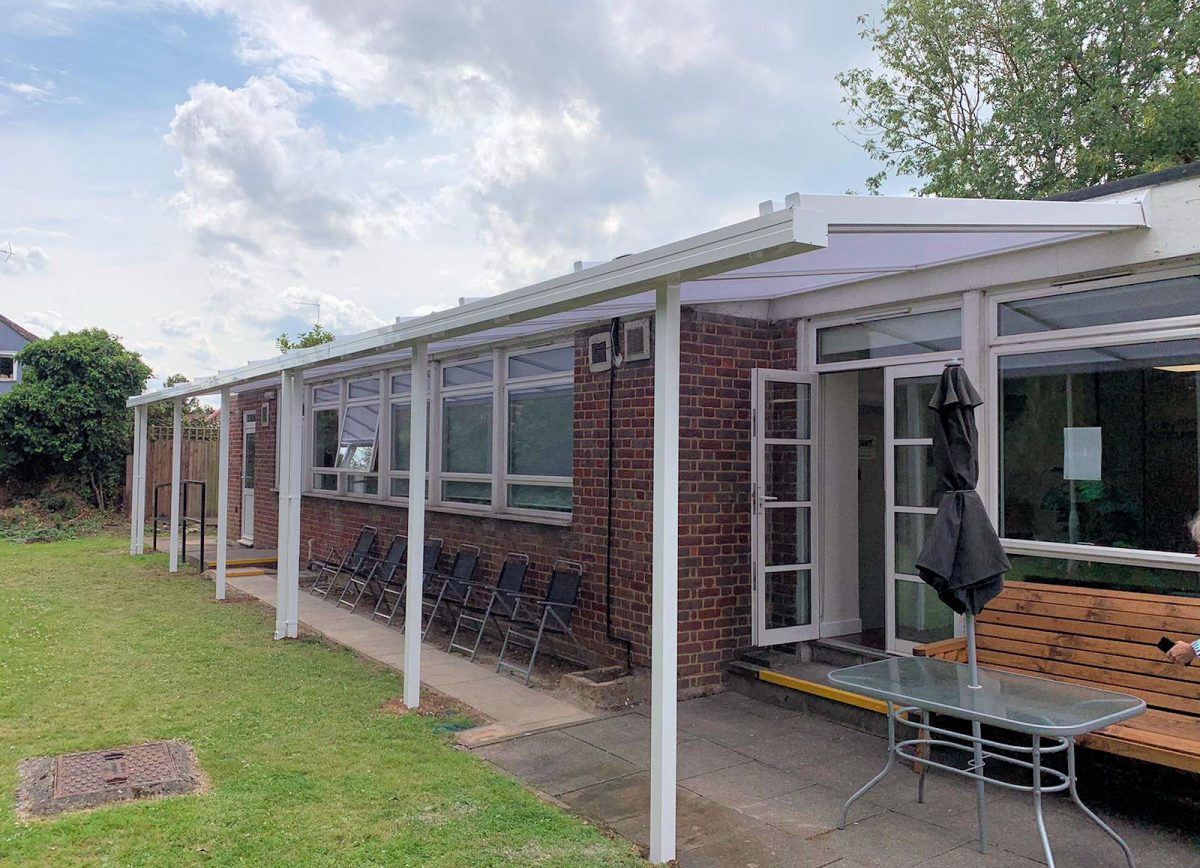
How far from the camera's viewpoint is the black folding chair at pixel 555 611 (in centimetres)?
654

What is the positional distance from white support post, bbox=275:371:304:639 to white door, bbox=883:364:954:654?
199 inches

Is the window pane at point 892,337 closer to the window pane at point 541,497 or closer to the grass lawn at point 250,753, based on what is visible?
the window pane at point 541,497

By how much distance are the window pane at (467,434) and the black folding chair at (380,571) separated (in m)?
1.02

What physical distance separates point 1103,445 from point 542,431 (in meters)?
4.41

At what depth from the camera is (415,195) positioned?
12.2 metres

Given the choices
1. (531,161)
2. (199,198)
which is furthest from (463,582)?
(199,198)

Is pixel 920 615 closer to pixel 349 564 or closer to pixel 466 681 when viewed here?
pixel 466 681

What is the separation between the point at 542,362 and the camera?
7.62 metres

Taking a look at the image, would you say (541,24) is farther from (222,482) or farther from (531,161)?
(222,482)

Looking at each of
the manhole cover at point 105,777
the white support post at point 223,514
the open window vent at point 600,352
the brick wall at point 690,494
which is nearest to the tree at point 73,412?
the white support post at point 223,514

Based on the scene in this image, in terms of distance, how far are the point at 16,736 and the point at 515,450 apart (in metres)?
4.28

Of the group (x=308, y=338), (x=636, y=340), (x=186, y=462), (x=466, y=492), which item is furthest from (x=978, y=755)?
(x=308, y=338)

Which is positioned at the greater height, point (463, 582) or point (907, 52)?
point (907, 52)

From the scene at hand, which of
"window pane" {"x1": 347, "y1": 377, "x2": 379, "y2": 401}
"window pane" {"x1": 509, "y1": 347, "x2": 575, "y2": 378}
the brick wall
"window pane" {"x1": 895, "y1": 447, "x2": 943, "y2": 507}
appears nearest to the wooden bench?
"window pane" {"x1": 895, "y1": 447, "x2": 943, "y2": 507}
